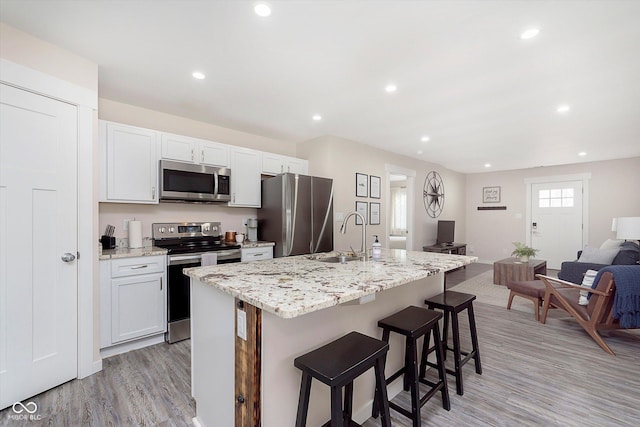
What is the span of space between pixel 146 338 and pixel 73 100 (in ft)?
7.06

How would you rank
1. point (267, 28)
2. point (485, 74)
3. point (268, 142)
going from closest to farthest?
1. point (267, 28)
2. point (485, 74)
3. point (268, 142)

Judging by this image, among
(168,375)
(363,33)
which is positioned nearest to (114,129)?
(168,375)

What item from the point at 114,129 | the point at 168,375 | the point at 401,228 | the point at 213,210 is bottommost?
the point at 168,375

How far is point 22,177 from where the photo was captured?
1.92 meters

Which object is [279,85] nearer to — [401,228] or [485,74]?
[485,74]

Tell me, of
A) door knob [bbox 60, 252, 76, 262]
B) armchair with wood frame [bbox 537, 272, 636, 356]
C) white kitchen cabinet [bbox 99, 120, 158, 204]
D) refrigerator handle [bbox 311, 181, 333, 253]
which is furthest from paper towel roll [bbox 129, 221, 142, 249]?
armchair with wood frame [bbox 537, 272, 636, 356]

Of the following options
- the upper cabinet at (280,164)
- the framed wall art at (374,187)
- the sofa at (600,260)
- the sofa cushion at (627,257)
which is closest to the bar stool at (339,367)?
the upper cabinet at (280,164)

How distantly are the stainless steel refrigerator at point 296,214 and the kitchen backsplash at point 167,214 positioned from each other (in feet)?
1.13

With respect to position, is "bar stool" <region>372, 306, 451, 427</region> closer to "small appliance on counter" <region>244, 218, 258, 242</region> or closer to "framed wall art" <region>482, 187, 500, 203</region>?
"small appliance on counter" <region>244, 218, 258, 242</region>

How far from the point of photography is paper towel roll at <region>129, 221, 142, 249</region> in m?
2.94

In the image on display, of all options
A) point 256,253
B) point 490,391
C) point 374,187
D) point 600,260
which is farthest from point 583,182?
point 256,253

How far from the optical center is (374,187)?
4.90 meters

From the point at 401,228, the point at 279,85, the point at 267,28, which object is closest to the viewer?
the point at 267,28

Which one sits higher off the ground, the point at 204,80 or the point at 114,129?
the point at 204,80
